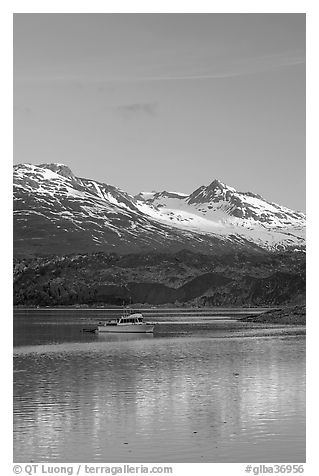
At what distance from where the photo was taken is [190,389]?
1715 inches

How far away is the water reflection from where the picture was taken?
28.6 metres

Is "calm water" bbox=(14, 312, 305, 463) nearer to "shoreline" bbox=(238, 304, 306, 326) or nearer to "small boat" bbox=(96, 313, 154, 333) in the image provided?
"small boat" bbox=(96, 313, 154, 333)

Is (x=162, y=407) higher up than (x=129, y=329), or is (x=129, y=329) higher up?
(x=162, y=407)

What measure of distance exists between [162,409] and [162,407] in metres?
0.66

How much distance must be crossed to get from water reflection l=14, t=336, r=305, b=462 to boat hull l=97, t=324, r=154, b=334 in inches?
1790

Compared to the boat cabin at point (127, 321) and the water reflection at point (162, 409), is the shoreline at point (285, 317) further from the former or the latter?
the water reflection at point (162, 409)

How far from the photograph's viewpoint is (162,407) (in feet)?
123

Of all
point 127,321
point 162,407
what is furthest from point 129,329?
point 162,407

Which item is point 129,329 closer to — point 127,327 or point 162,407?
point 127,327
